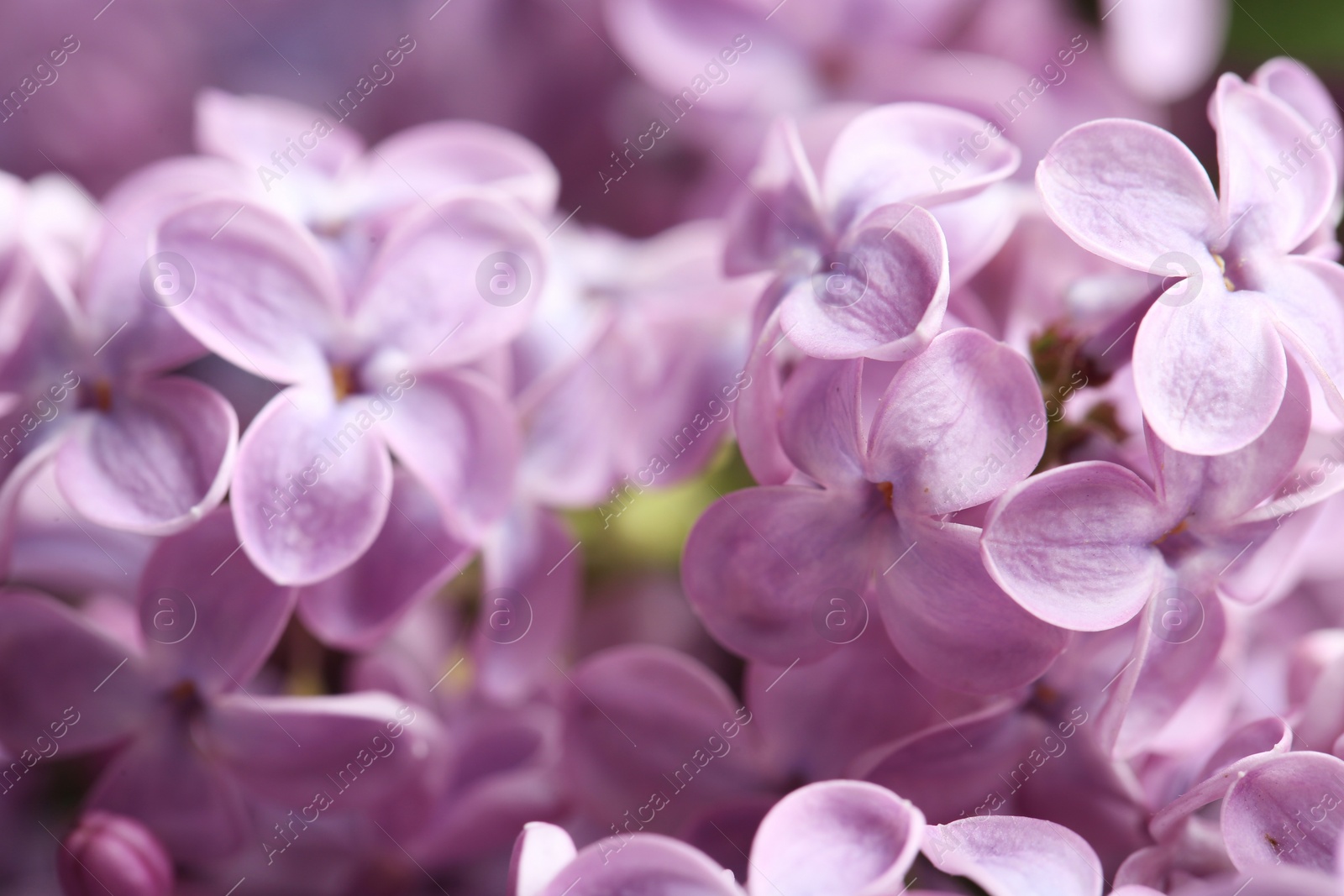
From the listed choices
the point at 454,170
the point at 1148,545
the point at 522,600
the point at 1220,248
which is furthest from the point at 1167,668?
the point at 454,170

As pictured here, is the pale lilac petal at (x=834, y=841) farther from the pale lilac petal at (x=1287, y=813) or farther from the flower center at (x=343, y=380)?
the flower center at (x=343, y=380)

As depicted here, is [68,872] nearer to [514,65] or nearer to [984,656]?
[984,656]

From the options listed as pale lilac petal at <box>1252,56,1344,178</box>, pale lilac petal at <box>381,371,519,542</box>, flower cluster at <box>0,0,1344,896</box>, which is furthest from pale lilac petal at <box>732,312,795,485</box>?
pale lilac petal at <box>1252,56,1344,178</box>

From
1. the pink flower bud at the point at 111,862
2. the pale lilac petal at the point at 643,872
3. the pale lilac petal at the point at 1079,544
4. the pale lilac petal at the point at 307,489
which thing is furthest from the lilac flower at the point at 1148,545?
the pink flower bud at the point at 111,862

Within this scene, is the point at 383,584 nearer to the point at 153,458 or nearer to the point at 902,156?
the point at 153,458

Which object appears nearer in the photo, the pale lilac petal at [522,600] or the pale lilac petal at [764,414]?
the pale lilac petal at [764,414]

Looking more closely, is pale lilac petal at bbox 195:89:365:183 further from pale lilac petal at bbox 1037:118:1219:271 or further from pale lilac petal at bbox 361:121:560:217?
pale lilac petal at bbox 1037:118:1219:271
